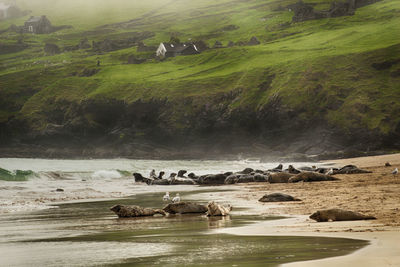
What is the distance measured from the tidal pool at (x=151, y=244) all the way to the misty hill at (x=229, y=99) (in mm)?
53973

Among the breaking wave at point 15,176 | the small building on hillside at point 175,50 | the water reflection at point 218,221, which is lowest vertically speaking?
the water reflection at point 218,221

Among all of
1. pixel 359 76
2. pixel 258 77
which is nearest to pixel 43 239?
pixel 359 76

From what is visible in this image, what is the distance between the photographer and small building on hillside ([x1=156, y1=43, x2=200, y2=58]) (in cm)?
13488

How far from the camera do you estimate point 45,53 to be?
544 feet

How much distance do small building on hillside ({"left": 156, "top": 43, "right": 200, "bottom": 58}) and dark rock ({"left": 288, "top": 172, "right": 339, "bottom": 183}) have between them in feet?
356

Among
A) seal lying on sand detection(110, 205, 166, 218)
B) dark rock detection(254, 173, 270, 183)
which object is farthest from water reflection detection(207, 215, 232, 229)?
dark rock detection(254, 173, 270, 183)

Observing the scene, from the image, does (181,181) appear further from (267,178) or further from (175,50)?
(175,50)

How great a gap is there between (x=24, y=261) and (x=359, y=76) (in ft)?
247

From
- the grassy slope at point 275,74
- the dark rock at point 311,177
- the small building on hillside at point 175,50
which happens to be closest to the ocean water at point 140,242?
the dark rock at point 311,177

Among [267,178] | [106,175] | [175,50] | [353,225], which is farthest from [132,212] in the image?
[175,50]

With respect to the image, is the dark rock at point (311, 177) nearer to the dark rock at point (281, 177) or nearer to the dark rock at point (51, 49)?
the dark rock at point (281, 177)

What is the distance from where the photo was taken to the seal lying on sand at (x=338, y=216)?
1127 centimetres

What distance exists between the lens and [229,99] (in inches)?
3300

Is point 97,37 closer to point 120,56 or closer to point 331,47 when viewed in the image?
point 120,56
